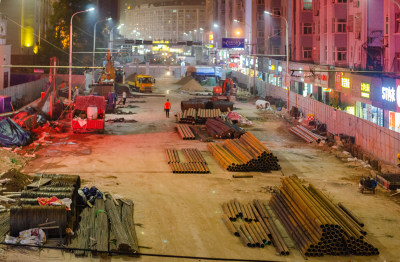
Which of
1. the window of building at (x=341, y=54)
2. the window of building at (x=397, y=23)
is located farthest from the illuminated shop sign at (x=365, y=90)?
the window of building at (x=341, y=54)

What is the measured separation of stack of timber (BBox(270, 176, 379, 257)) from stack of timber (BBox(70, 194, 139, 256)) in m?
5.09

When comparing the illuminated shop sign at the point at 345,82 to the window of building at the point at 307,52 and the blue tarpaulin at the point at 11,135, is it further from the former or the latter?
the blue tarpaulin at the point at 11,135

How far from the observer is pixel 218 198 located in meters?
20.7

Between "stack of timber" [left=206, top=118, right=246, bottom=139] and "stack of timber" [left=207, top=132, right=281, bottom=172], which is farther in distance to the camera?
"stack of timber" [left=206, top=118, right=246, bottom=139]

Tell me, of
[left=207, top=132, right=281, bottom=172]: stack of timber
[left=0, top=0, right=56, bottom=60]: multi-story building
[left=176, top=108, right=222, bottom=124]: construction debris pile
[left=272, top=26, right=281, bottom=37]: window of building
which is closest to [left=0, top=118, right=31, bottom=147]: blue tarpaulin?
[left=207, top=132, right=281, bottom=172]: stack of timber

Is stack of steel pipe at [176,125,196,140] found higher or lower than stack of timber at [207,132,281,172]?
higher

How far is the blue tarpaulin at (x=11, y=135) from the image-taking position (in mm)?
29961

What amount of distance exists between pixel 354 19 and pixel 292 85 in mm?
21411

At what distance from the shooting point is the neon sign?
32.0 meters

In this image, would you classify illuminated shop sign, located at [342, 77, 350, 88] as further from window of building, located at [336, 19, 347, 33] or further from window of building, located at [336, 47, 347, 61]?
window of building, located at [336, 19, 347, 33]

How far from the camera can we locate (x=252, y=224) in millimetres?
17297

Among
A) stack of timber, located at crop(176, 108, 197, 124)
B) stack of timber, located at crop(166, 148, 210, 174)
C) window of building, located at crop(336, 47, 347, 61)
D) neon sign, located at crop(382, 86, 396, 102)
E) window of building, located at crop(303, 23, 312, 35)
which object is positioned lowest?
stack of timber, located at crop(166, 148, 210, 174)

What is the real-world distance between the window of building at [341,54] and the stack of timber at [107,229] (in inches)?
1424

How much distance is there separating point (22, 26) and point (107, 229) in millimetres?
63453
